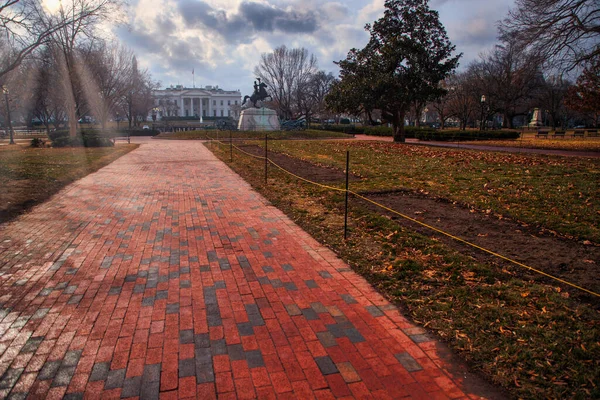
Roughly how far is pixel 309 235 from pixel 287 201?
2617 mm

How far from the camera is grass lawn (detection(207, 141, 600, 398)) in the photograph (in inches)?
116

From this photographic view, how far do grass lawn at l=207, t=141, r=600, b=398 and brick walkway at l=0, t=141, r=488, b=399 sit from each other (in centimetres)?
34

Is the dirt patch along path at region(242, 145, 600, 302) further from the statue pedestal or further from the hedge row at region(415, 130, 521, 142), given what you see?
the statue pedestal

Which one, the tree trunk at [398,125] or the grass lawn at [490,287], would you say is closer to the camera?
the grass lawn at [490,287]

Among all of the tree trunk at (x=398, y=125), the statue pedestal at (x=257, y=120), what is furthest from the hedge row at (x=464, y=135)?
the statue pedestal at (x=257, y=120)

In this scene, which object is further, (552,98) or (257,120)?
(552,98)

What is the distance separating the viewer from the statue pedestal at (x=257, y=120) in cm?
4769

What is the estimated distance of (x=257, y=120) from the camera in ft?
158

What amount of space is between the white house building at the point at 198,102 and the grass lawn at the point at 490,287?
367ft

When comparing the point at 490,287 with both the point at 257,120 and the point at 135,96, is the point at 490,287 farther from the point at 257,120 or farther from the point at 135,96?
the point at 135,96

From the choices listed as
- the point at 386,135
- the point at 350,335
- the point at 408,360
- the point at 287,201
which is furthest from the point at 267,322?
the point at 386,135

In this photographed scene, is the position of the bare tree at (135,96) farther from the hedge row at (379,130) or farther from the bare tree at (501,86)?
the bare tree at (501,86)

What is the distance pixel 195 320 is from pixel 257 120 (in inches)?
1804

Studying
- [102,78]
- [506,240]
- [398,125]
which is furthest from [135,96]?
[506,240]
